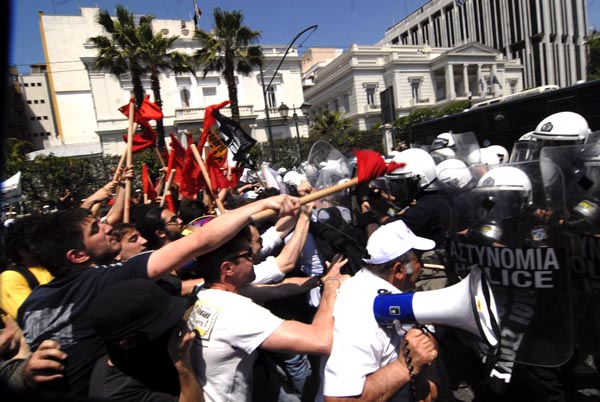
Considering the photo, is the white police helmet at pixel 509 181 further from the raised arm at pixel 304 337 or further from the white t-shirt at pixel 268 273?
the white t-shirt at pixel 268 273

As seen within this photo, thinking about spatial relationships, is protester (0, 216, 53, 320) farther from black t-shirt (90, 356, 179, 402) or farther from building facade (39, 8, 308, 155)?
building facade (39, 8, 308, 155)

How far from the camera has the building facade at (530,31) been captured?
52.3m

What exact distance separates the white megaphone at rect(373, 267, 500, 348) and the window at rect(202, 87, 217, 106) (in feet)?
127

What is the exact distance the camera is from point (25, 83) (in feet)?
167

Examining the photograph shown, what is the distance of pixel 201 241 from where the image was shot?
5.66ft

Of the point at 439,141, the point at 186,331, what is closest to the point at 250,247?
the point at 186,331

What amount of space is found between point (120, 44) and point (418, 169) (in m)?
22.6

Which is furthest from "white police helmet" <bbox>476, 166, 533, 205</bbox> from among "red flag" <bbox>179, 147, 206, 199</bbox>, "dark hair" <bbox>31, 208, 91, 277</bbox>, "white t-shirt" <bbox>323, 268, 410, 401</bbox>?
"red flag" <bbox>179, 147, 206, 199</bbox>

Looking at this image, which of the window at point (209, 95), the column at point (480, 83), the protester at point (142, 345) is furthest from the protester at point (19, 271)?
the column at point (480, 83)

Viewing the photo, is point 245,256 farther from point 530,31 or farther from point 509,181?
point 530,31

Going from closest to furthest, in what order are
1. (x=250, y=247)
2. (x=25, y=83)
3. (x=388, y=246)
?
(x=250, y=247) < (x=388, y=246) < (x=25, y=83)

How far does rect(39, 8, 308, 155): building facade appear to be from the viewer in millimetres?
35156

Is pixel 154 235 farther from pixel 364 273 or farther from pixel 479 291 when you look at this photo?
pixel 479 291

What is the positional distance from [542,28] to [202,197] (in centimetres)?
6400
